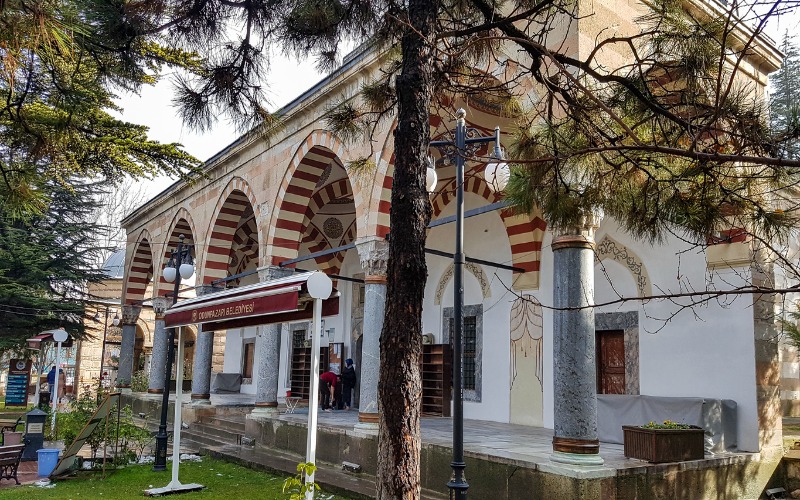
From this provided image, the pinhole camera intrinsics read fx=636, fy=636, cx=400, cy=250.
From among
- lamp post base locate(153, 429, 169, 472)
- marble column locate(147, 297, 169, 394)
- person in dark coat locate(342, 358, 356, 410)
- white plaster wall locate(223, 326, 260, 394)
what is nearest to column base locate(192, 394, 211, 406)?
marble column locate(147, 297, 169, 394)

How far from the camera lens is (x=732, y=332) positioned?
6.82m

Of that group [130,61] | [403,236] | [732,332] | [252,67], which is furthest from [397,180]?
[732,332]

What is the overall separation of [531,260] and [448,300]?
6.58 ft

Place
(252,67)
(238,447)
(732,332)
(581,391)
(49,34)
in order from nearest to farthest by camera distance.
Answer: (49,34) < (252,67) < (581,391) < (732,332) < (238,447)

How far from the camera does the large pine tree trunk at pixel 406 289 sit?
2.94 m

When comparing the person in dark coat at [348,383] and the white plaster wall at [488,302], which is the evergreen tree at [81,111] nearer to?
the white plaster wall at [488,302]

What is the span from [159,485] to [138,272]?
38.1 feet

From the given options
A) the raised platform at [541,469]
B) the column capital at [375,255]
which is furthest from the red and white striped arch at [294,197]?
the raised platform at [541,469]

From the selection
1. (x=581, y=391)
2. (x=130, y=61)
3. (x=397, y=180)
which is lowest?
(x=581, y=391)

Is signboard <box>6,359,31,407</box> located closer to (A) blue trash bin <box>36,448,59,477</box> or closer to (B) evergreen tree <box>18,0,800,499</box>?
(A) blue trash bin <box>36,448,59,477</box>

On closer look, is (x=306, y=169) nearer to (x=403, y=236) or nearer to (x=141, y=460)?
(x=141, y=460)

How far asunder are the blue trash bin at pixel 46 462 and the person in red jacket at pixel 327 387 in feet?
17.7

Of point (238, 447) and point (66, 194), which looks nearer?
point (238, 447)

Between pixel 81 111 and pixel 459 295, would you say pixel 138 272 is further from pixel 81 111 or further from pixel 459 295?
pixel 459 295
